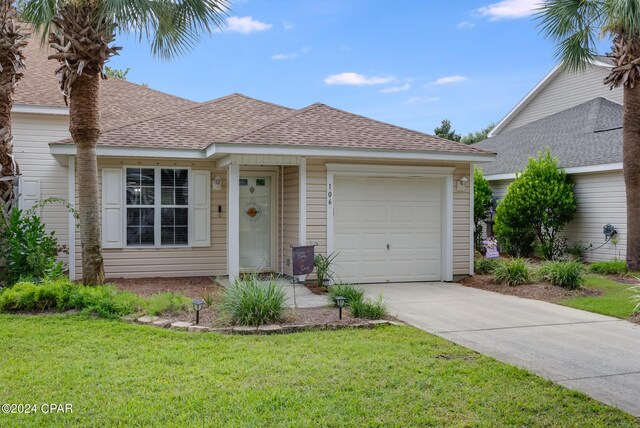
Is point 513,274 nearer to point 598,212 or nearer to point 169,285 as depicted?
point 598,212

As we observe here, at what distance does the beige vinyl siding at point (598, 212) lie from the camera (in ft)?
46.3

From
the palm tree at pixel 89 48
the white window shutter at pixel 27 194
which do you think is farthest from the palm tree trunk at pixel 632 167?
the white window shutter at pixel 27 194

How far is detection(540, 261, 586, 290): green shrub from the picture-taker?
402 inches

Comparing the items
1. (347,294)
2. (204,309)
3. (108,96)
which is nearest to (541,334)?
(347,294)

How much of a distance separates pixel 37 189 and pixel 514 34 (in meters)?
14.6

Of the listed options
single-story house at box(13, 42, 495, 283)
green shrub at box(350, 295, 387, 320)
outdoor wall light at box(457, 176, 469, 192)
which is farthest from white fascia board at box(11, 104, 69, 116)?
outdoor wall light at box(457, 176, 469, 192)

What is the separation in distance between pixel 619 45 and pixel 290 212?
8.45m

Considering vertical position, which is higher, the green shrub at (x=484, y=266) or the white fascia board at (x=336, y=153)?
the white fascia board at (x=336, y=153)

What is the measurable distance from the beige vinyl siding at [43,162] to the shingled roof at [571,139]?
41.9ft

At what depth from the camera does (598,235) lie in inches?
581

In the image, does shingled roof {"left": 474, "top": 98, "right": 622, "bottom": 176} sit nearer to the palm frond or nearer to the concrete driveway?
the palm frond

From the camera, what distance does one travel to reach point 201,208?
455 inches

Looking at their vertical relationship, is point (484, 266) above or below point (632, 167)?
below

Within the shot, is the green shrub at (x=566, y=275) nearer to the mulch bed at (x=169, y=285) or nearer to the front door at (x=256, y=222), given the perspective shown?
the front door at (x=256, y=222)
